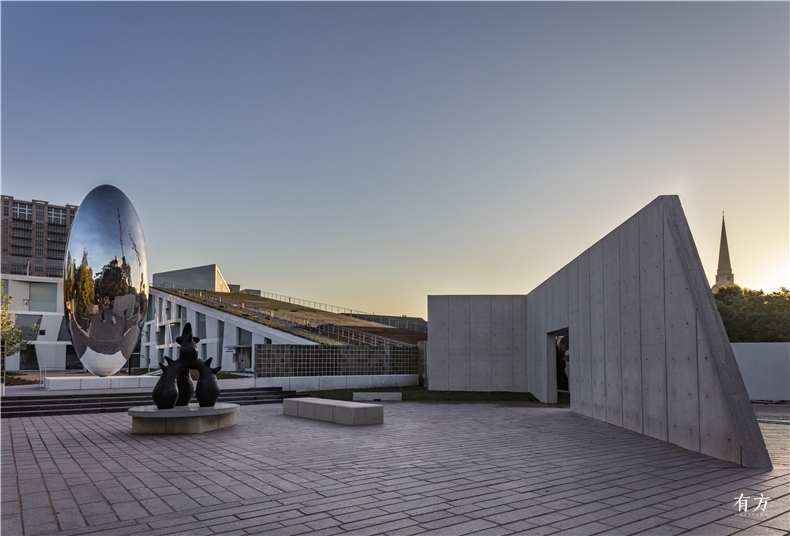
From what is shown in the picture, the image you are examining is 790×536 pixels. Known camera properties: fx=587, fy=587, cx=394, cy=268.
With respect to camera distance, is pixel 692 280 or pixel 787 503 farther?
pixel 692 280

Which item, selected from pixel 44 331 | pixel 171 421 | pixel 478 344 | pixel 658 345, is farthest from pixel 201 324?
pixel 658 345

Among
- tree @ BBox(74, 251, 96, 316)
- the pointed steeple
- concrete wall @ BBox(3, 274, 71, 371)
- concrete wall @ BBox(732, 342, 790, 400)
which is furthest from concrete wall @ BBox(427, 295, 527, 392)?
the pointed steeple

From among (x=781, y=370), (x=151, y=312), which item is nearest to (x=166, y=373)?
(x=781, y=370)

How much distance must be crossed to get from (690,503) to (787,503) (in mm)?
966

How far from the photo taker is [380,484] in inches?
270

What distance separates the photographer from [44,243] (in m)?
117

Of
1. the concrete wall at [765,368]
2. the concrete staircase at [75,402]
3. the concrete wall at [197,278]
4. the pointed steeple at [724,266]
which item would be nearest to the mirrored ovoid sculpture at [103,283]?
the concrete staircase at [75,402]

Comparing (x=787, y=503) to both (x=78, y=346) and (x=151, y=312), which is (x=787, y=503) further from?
(x=151, y=312)

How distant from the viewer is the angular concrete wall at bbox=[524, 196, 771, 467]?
847 cm

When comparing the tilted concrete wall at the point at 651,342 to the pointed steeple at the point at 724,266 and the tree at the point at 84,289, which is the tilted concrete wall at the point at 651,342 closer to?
→ the tree at the point at 84,289

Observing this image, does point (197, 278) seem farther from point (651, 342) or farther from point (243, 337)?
point (651, 342)

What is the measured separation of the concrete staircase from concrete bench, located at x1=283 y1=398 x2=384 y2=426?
10.6ft

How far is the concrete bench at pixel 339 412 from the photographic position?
44.1 ft

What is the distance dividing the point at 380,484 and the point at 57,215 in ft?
435
